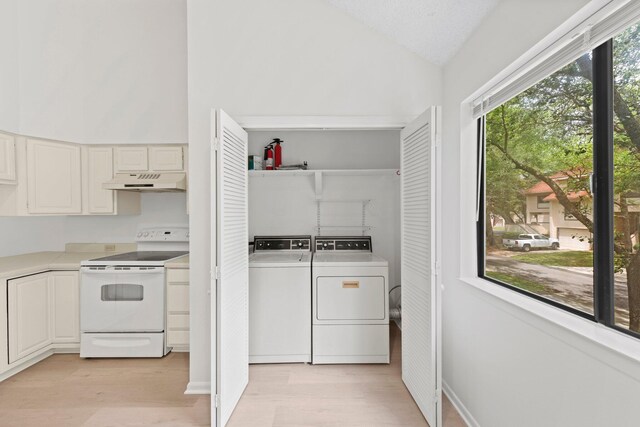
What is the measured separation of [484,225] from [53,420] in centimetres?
302

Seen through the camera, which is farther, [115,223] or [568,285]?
[115,223]

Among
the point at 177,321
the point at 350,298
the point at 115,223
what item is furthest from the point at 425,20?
the point at 115,223

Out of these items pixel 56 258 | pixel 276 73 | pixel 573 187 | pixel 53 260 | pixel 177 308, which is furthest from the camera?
pixel 56 258

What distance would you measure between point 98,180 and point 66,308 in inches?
48.6

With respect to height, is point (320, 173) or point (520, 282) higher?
point (320, 173)

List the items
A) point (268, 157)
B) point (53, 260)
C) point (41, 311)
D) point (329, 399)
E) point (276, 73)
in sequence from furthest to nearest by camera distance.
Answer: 1. point (268, 157)
2. point (53, 260)
3. point (41, 311)
4. point (276, 73)
5. point (329, 399)

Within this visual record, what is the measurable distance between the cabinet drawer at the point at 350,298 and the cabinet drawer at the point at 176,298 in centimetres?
122

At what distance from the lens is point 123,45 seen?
359cm

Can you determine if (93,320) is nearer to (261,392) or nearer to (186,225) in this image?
(186,225)

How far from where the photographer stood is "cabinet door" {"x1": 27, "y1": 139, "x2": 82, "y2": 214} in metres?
3.15

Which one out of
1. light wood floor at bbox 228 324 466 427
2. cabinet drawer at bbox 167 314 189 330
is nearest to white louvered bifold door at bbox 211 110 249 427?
light wood floor at bbox 228 324 466 427

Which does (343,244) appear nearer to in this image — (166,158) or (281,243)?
(281,243)

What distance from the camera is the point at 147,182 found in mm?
3318

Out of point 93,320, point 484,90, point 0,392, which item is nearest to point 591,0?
point 484,90
